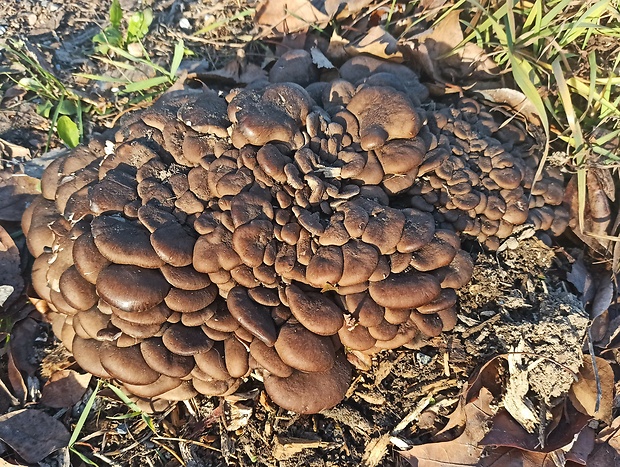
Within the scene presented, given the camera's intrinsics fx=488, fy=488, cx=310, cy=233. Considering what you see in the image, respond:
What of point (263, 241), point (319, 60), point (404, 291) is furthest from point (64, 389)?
point (319, 60)

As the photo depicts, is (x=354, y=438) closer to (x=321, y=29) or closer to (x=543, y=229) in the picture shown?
(x=543, y=229)

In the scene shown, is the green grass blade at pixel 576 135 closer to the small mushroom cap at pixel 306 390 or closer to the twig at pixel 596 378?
the twig at pixel 596 378

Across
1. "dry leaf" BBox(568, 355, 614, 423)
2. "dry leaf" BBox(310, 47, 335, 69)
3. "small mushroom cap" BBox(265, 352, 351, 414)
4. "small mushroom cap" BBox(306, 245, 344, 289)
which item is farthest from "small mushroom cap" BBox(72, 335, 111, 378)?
"dry leaf" BBox(568, 355, 614, 423)

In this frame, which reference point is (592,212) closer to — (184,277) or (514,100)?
(514,100)

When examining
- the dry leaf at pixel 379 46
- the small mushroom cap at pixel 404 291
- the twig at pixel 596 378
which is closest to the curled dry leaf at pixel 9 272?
the small mushroom cap at pixel 404 291

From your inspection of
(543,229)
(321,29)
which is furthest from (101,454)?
(321,29)
